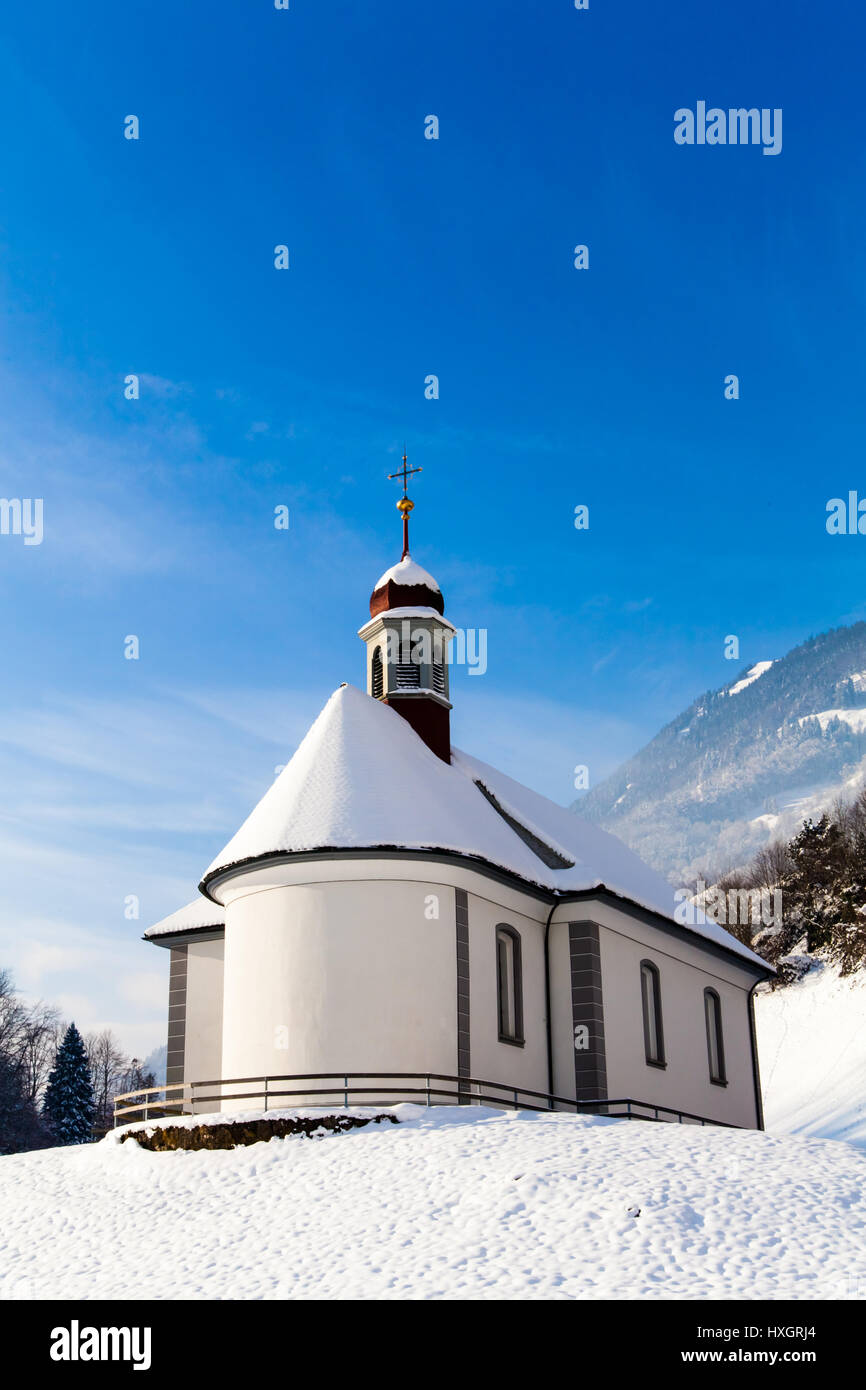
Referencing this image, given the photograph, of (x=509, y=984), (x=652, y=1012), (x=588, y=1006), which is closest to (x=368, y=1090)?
(x=509, y=984)


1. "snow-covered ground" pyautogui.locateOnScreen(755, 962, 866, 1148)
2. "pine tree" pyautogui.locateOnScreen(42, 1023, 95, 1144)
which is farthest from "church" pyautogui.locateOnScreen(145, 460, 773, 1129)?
"pine tree" pyautogui.locateOnScreen(42, 1023, 95, 1144)

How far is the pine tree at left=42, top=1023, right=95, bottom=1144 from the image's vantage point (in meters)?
56.3

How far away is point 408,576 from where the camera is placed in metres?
30.2

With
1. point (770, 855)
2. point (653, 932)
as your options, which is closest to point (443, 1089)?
point (653, 932)

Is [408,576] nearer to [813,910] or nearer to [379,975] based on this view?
[379,975]

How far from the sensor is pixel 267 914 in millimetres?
22125

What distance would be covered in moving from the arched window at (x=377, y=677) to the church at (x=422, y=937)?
0.31ft

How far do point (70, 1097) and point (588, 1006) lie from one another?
130 ft

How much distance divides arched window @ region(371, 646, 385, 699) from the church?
0.09 meters

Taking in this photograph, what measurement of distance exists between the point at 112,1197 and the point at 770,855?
256 ft

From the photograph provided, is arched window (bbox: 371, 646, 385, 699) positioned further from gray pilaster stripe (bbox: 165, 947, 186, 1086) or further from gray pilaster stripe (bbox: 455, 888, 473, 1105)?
gray pilaster stripe (bbox: 455, 888, 473, 1105)

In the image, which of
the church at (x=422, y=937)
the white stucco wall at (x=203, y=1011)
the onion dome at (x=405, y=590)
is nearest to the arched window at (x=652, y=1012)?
the church at (x=422, y=937)

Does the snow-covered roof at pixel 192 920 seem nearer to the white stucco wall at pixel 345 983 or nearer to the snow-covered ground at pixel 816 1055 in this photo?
the white stucco wall at pixel 345 983
